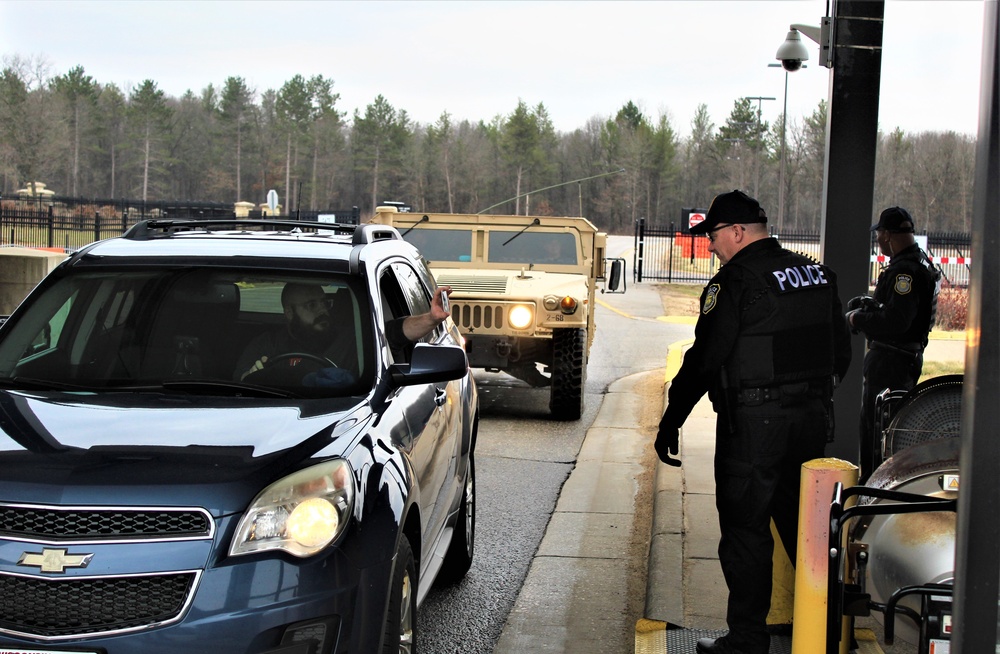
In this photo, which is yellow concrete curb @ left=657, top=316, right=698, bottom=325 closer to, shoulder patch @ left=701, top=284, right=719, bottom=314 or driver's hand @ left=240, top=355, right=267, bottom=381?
shoulder patch @ left=701, top=284, right=719, bottom=314

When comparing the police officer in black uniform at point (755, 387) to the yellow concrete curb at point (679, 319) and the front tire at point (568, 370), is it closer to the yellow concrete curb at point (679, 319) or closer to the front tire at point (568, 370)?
the front tire at point (568, 370)

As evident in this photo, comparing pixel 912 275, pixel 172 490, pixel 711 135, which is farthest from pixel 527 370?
pixel 711 135

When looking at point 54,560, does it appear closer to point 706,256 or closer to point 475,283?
point 475,283

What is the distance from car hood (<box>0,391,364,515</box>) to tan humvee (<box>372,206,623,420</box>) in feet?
21.1

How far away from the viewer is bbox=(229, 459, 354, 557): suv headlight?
299 centimetres

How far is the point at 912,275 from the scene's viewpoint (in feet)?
20.9

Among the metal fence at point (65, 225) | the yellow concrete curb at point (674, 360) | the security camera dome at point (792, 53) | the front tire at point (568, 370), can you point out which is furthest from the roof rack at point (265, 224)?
the metal fence at point (65, 225)

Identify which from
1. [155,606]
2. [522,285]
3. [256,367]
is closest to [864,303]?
[256,367]

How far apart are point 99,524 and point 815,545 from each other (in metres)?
2.17

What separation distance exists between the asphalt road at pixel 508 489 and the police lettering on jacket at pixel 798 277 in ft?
6.51

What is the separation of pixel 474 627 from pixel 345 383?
162cm

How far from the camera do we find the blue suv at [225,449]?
2875mm

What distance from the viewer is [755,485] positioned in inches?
161

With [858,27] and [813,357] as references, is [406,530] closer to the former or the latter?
[813,357]
